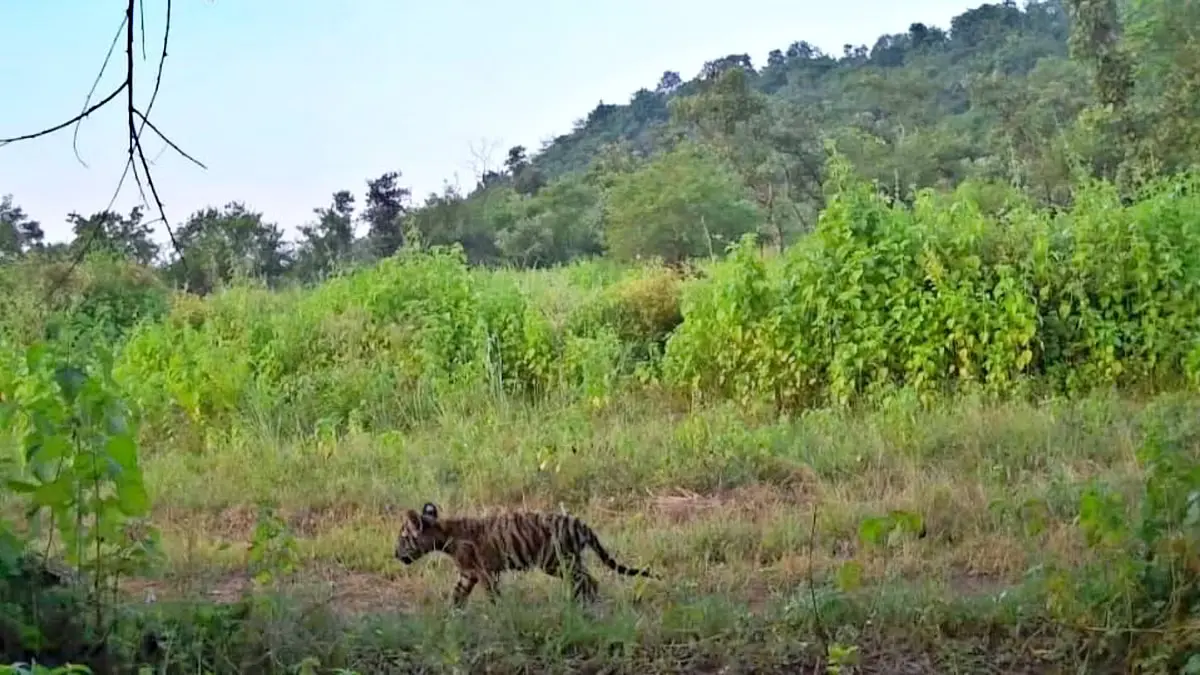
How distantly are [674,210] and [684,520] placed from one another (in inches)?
300

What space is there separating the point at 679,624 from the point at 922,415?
290 centimetres

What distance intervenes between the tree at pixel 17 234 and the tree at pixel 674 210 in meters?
4.68

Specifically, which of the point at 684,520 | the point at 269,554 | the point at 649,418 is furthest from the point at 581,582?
the point at 649,418

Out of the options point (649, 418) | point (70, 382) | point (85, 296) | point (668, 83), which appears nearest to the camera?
point (70, 382)

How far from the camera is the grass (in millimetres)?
2764

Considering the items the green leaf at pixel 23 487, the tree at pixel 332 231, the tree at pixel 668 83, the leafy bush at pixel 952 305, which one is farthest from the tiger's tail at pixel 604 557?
the tree at pixel 668 83

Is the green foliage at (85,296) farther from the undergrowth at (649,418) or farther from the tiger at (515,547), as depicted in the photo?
the tiger at (515,547)

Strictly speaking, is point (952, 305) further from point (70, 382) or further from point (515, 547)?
point (70, 382)

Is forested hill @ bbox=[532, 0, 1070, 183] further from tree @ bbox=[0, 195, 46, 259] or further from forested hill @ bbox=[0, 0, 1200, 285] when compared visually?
tree @ bbox=[0, 195, 46, 259]

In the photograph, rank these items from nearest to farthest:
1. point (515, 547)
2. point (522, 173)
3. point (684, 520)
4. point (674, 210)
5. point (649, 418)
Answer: point (515, 547), point (684, 520), point (649, 418), point (674, 210), point (522, 173)

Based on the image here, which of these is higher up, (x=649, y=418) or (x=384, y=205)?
(x=384, y=205)

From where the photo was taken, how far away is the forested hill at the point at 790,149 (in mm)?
10289

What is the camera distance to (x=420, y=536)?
140 inches

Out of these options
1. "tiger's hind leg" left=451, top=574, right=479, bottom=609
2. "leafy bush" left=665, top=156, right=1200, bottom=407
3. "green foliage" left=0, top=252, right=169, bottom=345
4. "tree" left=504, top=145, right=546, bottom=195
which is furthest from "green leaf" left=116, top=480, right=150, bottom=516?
"tree" left=504, top=145, right=546, bottom=195
